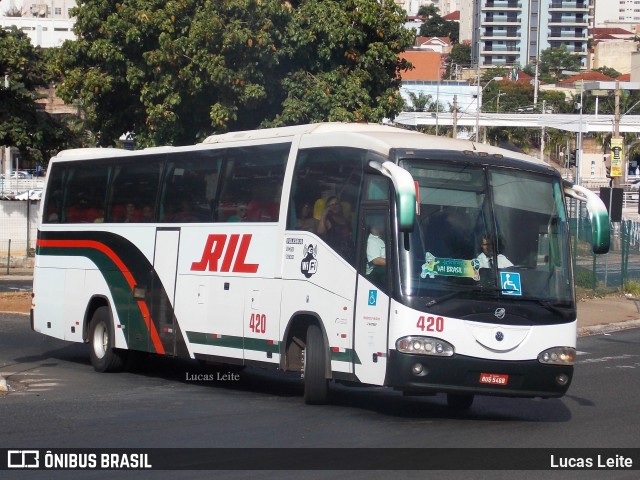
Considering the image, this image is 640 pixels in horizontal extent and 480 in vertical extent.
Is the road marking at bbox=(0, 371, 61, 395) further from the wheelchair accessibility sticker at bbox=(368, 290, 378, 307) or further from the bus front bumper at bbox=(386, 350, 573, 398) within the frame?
the bus front bumper at bbox=(386, 350, 573, 398)

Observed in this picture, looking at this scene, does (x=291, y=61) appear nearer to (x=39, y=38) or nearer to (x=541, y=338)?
(x=541, y=338)

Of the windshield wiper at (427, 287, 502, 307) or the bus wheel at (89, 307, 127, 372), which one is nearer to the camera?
the windshield wiper at (427, 287, 502, 307)

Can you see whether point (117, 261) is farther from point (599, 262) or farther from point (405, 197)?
point (599, 262)

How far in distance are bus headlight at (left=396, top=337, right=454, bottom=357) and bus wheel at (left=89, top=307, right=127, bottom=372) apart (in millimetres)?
6522

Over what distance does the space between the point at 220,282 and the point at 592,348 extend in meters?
9.32

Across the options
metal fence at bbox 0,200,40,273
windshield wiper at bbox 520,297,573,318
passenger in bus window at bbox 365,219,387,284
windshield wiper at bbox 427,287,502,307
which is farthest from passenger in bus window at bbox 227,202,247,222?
metal fence at bbox 0,200,40,273

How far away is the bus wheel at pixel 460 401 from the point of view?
13133mm

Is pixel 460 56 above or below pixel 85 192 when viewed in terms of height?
above

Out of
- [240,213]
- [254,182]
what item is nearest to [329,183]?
[254,182]

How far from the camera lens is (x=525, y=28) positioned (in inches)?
5620

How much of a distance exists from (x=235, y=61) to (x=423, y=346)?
46.7ft

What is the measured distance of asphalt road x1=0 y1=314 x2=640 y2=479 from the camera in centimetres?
1035

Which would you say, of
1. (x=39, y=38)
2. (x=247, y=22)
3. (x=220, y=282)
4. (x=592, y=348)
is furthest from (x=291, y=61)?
(x=39, y=38)

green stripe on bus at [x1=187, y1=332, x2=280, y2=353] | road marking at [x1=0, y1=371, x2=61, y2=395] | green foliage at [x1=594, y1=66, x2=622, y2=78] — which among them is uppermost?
green foliage at [x1=594, y1=66, x2=622, y2=78]
